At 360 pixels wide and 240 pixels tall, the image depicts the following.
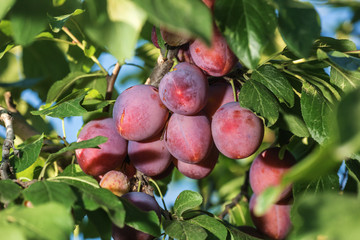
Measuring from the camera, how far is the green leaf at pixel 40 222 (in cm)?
48

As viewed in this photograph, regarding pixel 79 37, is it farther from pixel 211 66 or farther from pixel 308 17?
pixel 308 17

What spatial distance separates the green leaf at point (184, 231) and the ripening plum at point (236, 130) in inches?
7.3

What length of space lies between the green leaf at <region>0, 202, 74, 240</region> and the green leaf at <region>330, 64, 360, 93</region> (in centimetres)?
60

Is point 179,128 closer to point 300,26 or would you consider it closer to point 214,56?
point 214,56

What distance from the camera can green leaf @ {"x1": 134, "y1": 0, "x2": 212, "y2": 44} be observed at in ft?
1.41

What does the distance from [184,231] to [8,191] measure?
30cm

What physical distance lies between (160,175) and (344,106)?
0.70 meters

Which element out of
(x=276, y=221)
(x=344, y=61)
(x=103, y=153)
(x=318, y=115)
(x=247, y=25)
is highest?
(x=247, y=25)

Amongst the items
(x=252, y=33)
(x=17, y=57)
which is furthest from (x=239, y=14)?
(x=17, y=57)

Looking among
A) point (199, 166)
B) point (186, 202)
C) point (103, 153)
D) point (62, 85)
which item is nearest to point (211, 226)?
point (186, 202)

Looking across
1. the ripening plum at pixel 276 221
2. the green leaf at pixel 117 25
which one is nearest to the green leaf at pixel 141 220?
the green leaf at pixel 117 25

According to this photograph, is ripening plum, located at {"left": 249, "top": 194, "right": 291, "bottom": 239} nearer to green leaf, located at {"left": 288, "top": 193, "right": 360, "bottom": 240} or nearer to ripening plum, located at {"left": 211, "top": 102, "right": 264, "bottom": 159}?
ripening plum, located at {"left": 211, "top": 102, "right": 264, "bottom": 159}

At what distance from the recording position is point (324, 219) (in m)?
0.40

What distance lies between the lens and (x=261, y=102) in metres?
0.81
